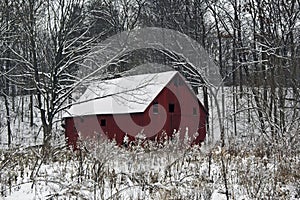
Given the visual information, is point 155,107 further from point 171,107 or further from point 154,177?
point 154,177

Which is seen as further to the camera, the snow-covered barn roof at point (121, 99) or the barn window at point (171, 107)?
the barn window at point (171, 107)

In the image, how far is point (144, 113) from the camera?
61.3 ft

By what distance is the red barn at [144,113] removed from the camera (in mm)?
18656

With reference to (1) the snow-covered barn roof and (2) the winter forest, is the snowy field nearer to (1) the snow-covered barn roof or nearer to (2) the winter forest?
(2) the winter forest

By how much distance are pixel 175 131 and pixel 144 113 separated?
789 centimetres

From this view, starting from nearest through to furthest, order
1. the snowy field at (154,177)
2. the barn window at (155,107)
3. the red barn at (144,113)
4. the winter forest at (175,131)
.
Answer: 1. the snowy field at (154,177)
2. the winter forest at (175,131)
3. the red barn at (144,113)
4. the barn window at (155,107)

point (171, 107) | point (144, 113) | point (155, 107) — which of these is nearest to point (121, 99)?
point (144, 113)

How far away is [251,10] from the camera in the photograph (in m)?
14.2

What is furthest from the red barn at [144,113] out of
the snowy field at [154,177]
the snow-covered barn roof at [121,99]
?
the snowy field at [154,177]

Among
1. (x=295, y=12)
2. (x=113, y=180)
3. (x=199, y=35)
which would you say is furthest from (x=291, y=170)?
(x=199, y=35)

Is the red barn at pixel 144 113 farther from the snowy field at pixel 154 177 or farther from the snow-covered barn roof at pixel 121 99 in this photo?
the snowy field at pixel 154 177

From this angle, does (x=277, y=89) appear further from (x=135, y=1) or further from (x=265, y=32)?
(x=135, y=1)

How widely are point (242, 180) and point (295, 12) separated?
348 inches

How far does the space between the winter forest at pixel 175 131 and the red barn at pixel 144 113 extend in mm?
1555
